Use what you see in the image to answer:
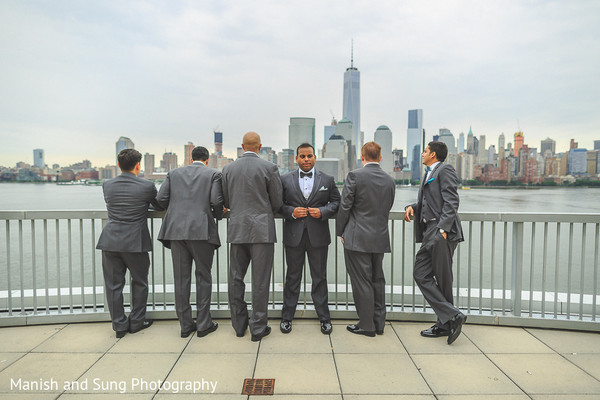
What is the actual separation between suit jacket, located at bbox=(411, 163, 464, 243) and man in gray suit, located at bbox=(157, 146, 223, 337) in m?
1.99

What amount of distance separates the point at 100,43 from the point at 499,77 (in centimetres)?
10984

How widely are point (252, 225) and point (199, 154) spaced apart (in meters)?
0.95

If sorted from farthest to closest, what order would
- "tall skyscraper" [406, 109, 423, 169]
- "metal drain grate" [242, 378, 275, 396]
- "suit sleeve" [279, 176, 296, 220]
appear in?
"tall skyscraper" [406, 109, 423, 169] → "suit sleeve" [279, 176, 296, 220] → "metal drain grate" [242, 378, 275, 396]

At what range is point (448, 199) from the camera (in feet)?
10.8

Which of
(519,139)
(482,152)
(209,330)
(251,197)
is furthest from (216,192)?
(519,139)

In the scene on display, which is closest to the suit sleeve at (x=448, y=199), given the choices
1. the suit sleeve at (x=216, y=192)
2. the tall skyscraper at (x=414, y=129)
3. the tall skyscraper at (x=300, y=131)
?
the suit sleeve at (x=216, y=192)

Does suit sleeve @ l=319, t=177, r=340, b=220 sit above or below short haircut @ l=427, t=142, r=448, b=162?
below

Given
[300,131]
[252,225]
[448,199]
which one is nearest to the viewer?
[448,199]

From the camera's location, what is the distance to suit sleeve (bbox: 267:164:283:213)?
3.48m

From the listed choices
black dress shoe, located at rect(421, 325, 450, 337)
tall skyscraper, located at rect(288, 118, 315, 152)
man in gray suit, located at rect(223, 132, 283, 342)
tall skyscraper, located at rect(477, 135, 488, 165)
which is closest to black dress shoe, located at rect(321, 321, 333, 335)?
man in gray suit, located at rect(223, 132, 283, 342)

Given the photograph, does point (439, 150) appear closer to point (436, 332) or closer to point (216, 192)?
point (436, 332)

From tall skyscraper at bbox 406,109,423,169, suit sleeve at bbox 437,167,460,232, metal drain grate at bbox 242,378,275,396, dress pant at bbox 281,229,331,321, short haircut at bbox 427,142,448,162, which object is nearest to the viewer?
metal drain grate at bbox 242,378,275,396

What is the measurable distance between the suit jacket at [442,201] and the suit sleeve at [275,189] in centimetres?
139

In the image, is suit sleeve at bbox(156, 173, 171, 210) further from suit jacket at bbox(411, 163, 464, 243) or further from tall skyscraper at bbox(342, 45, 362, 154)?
tall skyscraper at bbox(342, 45, 362, 154)
